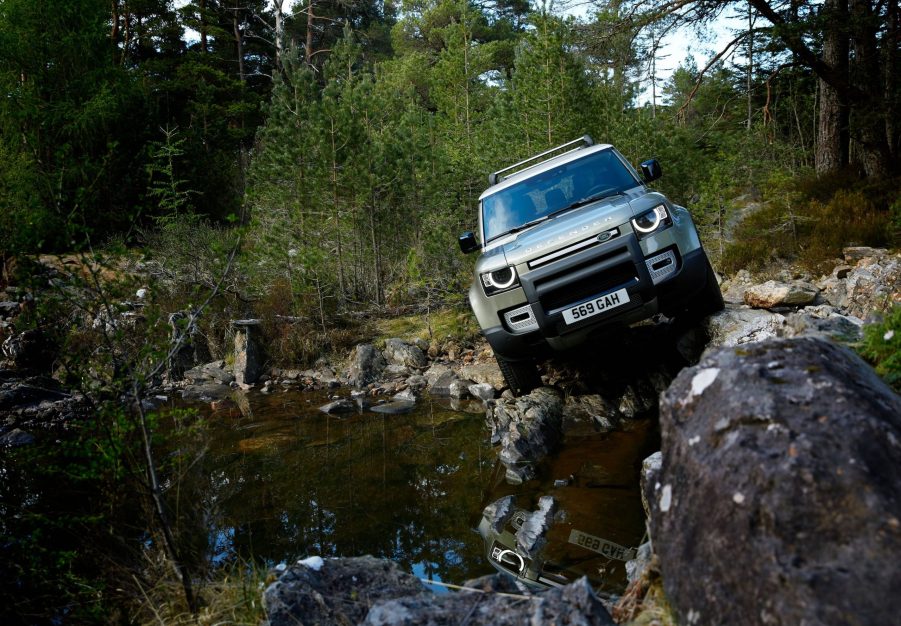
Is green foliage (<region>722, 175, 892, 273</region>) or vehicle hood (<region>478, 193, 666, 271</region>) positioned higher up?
vehicle hood (<region>478, 193, 666, 271</region>)

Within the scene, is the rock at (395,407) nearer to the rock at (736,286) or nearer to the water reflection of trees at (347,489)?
the water reflection of trees at (347,489)

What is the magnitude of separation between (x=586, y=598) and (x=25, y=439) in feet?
29.2

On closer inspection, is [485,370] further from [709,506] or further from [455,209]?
[709,506]

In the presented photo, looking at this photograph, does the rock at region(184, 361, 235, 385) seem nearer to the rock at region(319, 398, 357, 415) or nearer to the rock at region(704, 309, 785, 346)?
the rock at region(319, 398, 357, 415)

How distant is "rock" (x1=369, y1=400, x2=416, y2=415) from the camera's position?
27.3ft

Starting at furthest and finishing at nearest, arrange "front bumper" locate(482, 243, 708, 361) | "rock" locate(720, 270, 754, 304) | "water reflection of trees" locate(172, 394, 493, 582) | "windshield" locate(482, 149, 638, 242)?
"rock" locate(720, 270, 754, 304)
"windshield" locate(482, 149, 638, 242)
"front bumper" locate(482, 243, 708, 361)
"water reflection of trees" locate(172, 394, 493, 582)

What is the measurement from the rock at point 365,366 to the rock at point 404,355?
0.20 m

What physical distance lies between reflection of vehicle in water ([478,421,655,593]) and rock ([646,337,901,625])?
168cm

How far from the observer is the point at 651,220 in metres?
5.21

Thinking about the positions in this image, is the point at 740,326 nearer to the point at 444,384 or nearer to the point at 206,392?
the point at 444,384

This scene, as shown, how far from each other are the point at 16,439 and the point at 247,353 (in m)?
3.83

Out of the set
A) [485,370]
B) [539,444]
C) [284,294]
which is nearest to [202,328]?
[284,294]

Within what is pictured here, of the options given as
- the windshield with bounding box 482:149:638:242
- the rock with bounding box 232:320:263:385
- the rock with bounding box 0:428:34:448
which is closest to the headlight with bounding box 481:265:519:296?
the windshield with bounding box 482:149:638:242

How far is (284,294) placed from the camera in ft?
41.3
